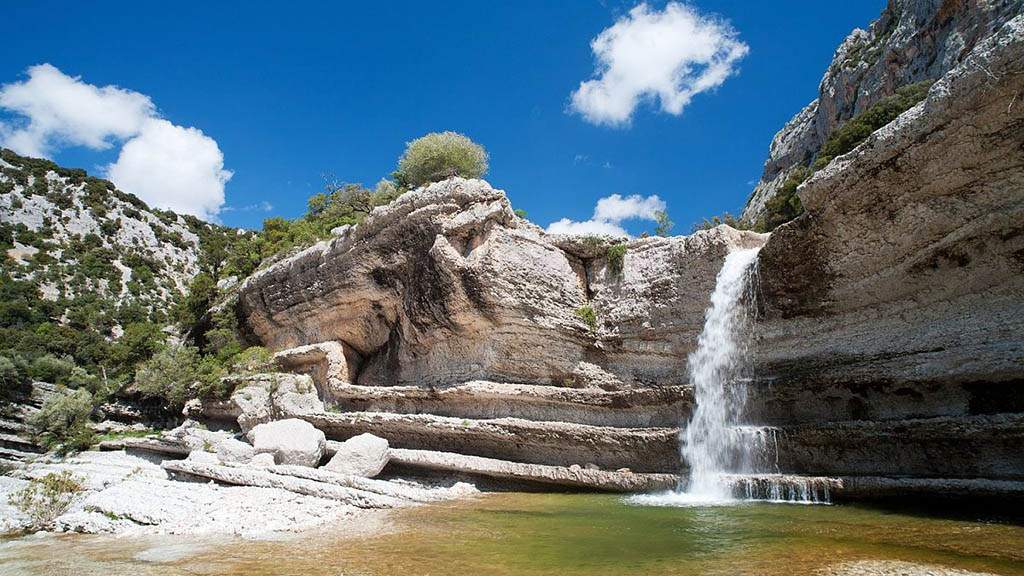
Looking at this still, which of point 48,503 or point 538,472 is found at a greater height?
point 538,472

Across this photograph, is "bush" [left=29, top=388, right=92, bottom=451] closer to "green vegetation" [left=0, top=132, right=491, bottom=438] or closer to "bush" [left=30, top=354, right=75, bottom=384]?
"green vegetation" [left=0, top=132, right=491, bottom=438]

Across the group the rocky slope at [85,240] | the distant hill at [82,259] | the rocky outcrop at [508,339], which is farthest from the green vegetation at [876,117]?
the rocky slope at [85,240]

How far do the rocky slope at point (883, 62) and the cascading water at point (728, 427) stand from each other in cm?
1273

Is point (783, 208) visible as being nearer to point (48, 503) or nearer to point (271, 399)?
point (271, 399)

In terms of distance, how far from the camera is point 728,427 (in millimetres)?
12922

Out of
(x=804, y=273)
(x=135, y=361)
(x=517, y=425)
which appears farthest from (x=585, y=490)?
(x=135, y=361)

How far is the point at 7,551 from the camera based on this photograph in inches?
314

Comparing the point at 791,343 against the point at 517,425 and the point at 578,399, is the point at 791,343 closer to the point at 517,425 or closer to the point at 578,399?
the point at 578,399

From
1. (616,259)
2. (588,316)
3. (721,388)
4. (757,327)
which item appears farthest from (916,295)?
(588,316)

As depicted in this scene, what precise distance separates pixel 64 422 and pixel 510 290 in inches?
721

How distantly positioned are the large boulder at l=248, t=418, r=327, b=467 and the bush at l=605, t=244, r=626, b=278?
1000cm

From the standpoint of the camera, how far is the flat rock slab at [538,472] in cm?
1254

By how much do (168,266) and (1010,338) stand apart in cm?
6882

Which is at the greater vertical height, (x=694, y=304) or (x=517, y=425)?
(x=694, y=304)
